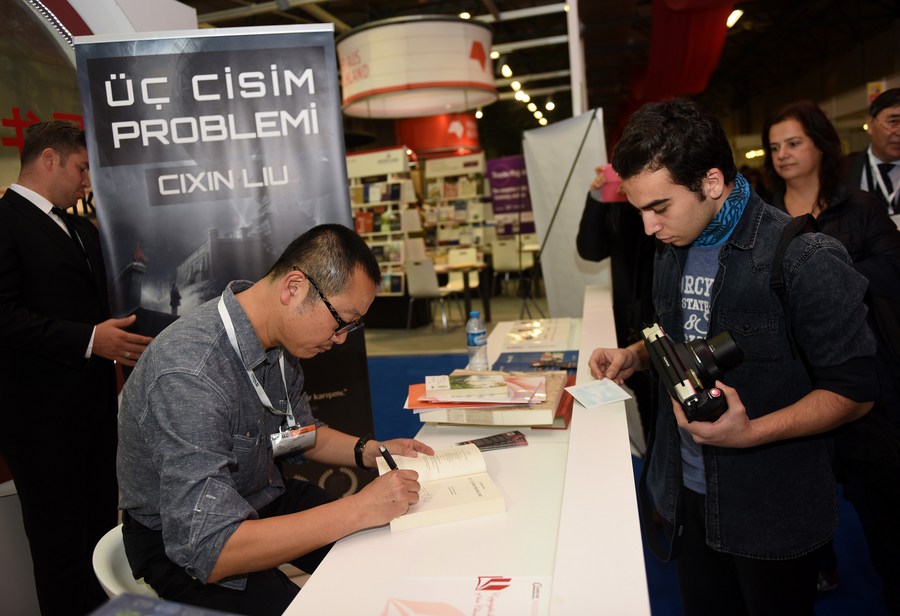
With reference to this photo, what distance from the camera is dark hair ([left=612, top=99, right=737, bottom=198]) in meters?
1.30

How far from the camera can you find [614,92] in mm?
9961

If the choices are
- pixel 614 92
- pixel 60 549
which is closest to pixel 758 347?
pixel 60 549

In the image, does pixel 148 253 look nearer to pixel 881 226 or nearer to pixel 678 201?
pixel 678 201

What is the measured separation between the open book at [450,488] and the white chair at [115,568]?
0.61 meters

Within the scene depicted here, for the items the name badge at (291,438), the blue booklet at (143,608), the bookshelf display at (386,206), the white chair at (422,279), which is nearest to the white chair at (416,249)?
the bookshelf display at (386,206)

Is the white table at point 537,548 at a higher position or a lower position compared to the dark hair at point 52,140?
lower

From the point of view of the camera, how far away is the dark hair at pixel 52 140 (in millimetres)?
2285

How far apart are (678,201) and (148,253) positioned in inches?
78.3

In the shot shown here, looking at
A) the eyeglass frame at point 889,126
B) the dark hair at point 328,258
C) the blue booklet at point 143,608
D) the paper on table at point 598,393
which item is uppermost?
the eyeglass frame at point 889,126

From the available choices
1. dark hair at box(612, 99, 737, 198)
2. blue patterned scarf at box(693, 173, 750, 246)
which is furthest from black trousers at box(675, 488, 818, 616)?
dark hair at box(612, 99, 737, 198)

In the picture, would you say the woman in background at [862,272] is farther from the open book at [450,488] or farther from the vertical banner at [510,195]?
the vertical banner at [510,195]

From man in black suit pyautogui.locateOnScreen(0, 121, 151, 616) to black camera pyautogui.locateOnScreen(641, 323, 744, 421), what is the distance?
1.90 meters

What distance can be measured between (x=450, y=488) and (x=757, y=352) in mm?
732

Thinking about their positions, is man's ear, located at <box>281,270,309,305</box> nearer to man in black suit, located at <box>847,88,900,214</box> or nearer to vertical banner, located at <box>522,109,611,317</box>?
man in black suit, located at <box>847,88,900,214</box>
